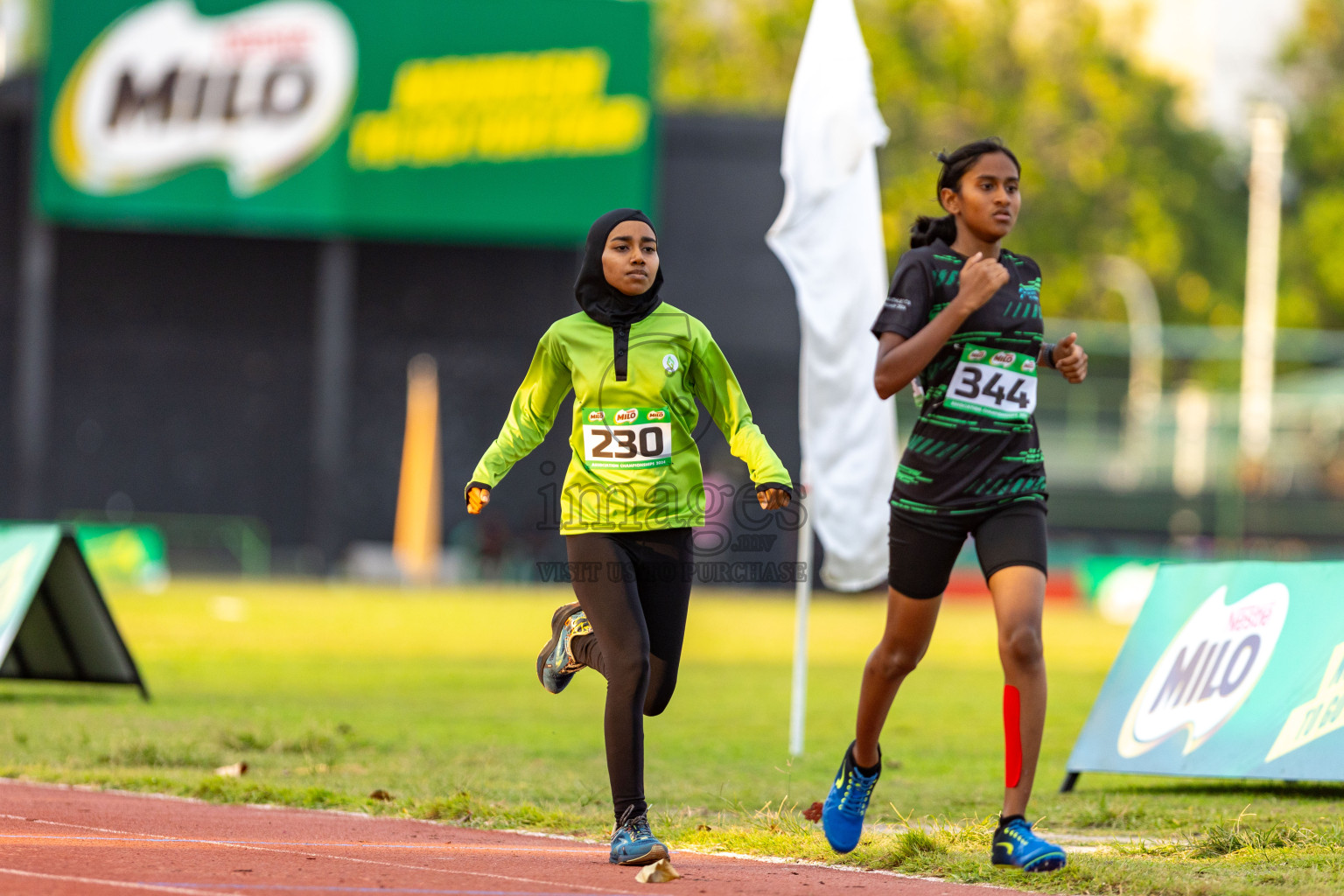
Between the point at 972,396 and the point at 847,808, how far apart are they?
4.80ft

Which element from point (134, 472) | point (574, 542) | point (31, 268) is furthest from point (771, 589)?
point (574, 542)

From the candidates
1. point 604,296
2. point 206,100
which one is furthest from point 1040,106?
point 604,296

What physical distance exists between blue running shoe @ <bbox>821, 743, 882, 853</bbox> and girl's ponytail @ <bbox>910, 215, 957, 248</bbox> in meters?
1.77

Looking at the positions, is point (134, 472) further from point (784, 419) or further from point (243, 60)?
point (784, 419)

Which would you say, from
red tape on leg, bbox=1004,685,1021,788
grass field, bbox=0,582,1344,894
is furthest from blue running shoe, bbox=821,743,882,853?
red tape on leg, bbox=1004,685,1021,788

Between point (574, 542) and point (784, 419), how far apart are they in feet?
111

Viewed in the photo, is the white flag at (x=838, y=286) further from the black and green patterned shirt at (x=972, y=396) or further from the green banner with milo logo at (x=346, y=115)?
the green banner with milo logo at (x=346, y=115)

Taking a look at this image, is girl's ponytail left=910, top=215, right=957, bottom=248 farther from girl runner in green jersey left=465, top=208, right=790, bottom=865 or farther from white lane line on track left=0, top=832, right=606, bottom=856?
white lane line on track left=0, top=832, right=606, bottom=856

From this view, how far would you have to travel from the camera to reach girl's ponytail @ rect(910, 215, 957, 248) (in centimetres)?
642

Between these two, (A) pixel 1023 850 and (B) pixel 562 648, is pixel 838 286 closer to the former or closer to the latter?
(B) pixel 562 648

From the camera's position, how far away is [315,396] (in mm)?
40969

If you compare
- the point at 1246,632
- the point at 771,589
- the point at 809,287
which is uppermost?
the point at 809,287

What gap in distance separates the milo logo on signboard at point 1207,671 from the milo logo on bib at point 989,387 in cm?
288

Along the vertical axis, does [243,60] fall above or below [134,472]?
above
